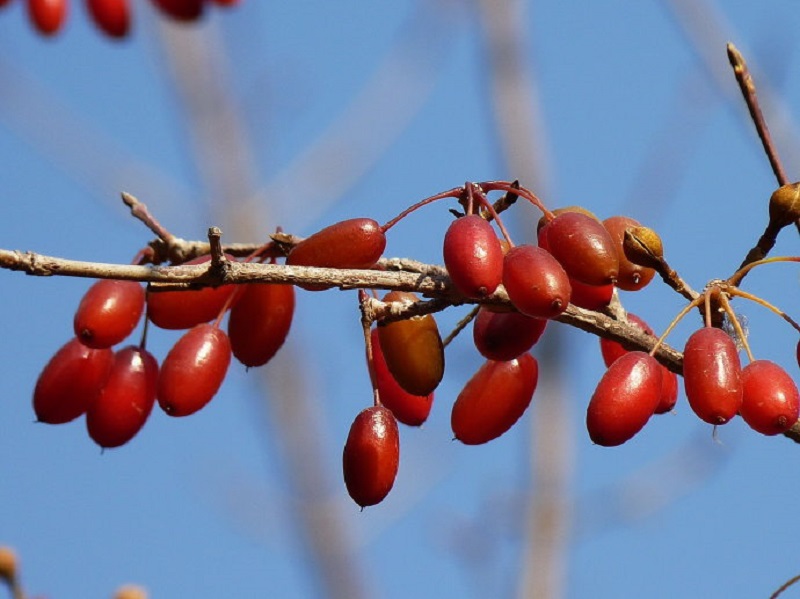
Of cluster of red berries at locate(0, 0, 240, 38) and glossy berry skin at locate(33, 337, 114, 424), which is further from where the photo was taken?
cluster of red berries at locate(0, 0, 240, 38)

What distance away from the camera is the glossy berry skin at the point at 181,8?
147 inches

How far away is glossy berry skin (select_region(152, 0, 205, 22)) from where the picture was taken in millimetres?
3729

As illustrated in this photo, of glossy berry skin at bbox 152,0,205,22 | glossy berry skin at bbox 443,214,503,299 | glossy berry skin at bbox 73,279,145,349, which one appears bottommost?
glossy berry skin at bbox 443,214,503,299

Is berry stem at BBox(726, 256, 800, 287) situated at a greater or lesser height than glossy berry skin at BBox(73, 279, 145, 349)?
lesser

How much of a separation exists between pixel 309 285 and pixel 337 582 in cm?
433

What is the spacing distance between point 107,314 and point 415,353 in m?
0.49

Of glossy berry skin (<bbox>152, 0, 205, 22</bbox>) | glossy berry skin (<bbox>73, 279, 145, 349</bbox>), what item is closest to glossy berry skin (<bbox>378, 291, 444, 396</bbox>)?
glossy berry skin (<bbox>73, 279, 145, 349</bbox>)

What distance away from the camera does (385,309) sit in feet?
5.33

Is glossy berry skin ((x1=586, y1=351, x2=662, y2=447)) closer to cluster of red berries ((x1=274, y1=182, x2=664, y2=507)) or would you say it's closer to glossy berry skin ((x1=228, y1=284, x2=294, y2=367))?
cluster of red berries ((x1=274, y1=182, x2=664, y2=507))

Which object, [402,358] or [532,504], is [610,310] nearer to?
[402,358]

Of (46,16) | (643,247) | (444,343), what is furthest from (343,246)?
(46,16)

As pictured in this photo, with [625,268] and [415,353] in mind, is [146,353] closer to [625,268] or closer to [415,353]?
[415,353]

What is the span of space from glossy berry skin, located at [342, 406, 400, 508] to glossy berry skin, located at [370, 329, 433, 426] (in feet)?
0.68

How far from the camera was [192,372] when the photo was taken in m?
1.72
